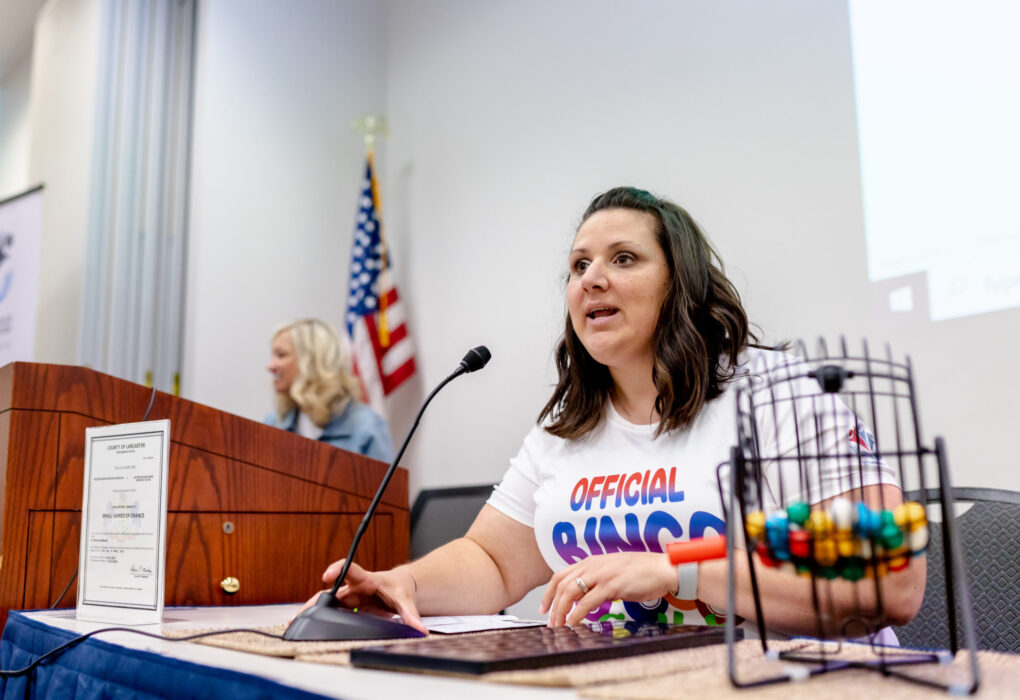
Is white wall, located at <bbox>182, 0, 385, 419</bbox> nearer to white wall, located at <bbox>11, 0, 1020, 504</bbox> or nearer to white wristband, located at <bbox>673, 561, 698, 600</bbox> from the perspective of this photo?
white wall, located at <bbox>11, 0, 1020, 504</bbox>

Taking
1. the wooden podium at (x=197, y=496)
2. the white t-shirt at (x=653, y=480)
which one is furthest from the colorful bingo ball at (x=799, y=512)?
the wooden podium at (x=197, y=496)

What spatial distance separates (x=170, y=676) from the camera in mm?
829

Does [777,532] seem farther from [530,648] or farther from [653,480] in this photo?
[653,480]

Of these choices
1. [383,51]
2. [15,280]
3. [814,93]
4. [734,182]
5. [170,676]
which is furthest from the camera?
[383,51]

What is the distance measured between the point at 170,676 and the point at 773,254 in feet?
7.31

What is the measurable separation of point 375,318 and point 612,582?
2972 mm

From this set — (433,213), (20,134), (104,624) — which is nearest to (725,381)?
(104,624)

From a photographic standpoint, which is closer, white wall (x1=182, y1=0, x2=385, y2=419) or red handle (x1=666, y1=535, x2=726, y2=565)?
red handle (x1=666, y1=535, x2=726, y2=565)

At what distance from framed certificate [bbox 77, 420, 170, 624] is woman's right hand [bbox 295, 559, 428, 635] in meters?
0.23

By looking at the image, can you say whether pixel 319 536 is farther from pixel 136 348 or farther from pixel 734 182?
pixel 136 348

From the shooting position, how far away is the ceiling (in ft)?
Answer: 14.2

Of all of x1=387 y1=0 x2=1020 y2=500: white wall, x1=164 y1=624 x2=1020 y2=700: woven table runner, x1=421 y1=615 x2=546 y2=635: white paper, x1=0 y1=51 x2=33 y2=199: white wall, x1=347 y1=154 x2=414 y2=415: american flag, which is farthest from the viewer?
x1=0 y1=51 x2=33 y2=199: white wall

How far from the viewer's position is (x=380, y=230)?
3.92 metres

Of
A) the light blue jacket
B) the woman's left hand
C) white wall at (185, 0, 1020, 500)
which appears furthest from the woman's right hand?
the light blue jacket
